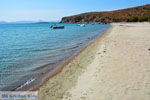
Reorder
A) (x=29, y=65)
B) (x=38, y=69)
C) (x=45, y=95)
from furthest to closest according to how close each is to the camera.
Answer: (x=29, y=65) → (x=38, y=69) → (x=45, y=95)

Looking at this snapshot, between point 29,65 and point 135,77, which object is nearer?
point 135,77

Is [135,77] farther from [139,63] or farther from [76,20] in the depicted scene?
[76,20]

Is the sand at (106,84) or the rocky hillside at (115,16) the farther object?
the rocky hillside at (115,16)

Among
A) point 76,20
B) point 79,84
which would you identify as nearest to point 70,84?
point 79,84

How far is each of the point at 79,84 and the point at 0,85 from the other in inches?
163

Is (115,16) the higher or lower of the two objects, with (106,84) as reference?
higher

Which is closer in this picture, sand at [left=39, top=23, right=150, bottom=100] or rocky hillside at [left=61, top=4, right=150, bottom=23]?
sand at [left=39, top=23, right=150, bottom=100]

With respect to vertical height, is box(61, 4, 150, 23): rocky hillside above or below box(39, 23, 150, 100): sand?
above

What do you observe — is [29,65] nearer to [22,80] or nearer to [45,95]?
[22,80]

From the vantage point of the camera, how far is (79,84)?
22.5 ft

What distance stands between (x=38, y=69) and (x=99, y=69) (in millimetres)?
4438

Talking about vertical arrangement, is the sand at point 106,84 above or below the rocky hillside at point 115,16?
below

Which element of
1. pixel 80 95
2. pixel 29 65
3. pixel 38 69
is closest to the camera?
pixel 80 95

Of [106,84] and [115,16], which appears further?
[115,16]
